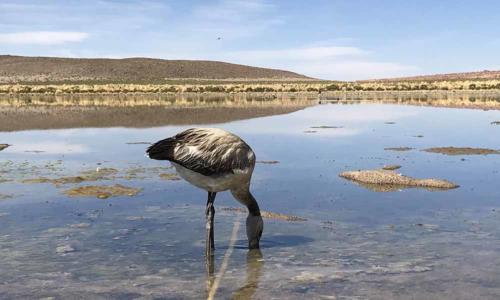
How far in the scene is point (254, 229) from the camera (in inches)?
347

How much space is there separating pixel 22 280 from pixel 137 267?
4.64 feet

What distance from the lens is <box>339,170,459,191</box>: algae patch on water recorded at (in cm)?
1364

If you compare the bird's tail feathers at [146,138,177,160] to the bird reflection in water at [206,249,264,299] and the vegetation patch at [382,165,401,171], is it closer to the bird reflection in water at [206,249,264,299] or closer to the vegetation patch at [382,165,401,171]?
the bird reflection in water at [206,249,264,299]

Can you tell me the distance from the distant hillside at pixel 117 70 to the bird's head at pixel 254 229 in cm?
14067

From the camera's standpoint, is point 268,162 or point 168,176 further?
point 268,162

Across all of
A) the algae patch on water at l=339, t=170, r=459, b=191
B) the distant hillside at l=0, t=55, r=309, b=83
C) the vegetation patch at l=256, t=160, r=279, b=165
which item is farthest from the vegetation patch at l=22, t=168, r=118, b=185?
the distant hillside at l=0, t=55, r=309, b=83

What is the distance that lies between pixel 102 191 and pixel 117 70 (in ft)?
502

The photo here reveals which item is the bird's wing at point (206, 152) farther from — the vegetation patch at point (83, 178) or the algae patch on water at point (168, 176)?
the vegetation patch at point (83, 178)

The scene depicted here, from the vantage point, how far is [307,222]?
10523mm

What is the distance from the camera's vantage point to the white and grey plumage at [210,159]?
26.3ft

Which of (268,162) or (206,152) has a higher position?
(206,152)

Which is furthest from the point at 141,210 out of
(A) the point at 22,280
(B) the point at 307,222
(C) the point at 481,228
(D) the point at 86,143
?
(D) the point at 86,143

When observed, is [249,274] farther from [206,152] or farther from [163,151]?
[163,151]

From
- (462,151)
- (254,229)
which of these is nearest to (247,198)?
(254,229)
